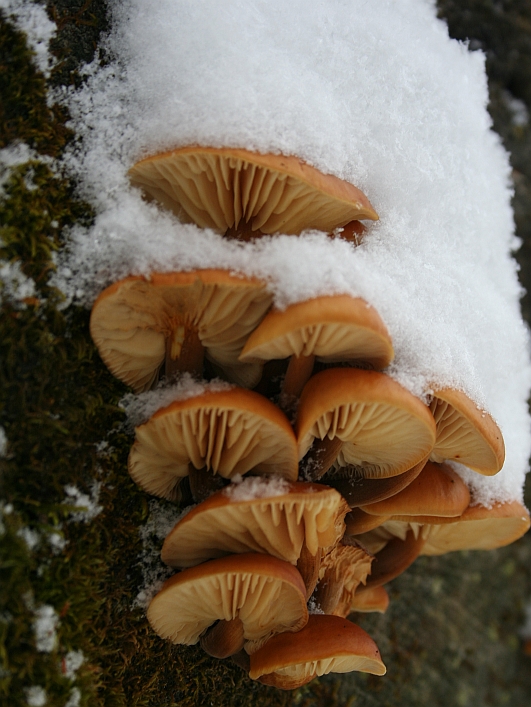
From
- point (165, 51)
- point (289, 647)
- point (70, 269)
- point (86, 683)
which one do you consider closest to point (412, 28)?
point (165, 51)

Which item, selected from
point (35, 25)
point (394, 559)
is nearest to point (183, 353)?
point (35, 25)

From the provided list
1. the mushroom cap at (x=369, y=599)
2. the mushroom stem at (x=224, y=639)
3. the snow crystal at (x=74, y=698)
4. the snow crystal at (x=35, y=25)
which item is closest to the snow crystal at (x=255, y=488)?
the mushroom stem at (x=224, y=639)

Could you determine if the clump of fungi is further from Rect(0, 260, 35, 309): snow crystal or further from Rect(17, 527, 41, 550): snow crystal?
Rect(17, 527, 41, 550): snow crystal

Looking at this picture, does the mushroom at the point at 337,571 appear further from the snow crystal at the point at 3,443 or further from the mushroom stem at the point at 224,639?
the snow crystal at the point at 3,443

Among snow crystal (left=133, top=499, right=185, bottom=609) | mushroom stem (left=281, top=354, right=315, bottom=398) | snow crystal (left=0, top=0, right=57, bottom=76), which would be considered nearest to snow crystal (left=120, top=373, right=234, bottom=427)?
mushroom stem (left=281, top=354, right=315, bottom=398)

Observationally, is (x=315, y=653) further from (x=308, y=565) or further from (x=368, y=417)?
(x=368, y=417)

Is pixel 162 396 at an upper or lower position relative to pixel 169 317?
lower
